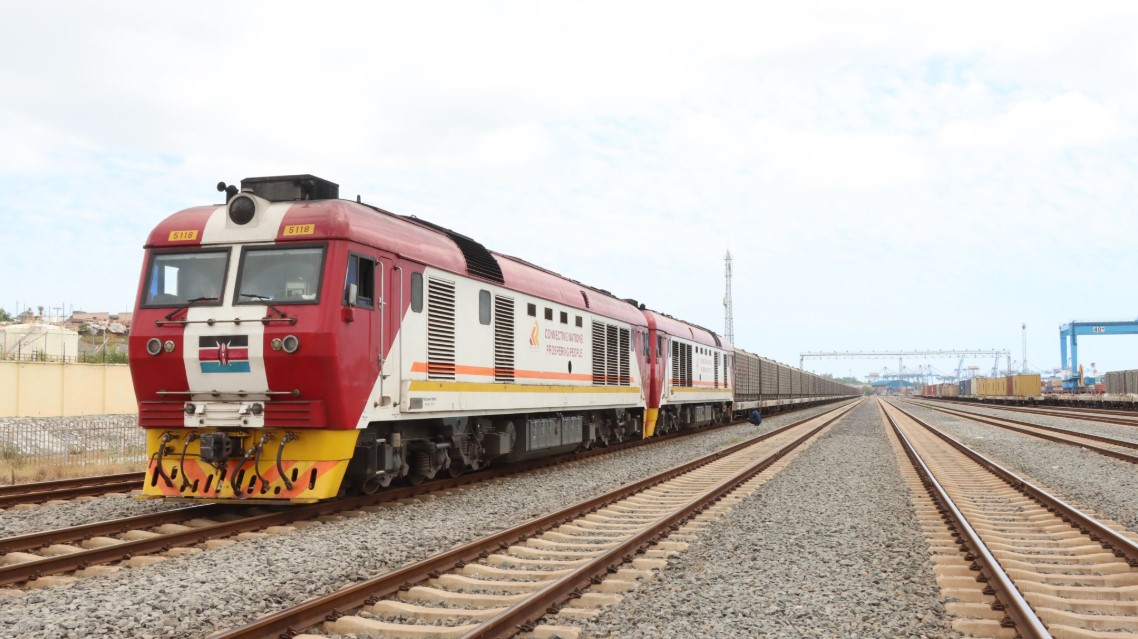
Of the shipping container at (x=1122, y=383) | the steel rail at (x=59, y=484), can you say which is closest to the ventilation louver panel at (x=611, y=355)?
the steel rail at (x=59, y=484)

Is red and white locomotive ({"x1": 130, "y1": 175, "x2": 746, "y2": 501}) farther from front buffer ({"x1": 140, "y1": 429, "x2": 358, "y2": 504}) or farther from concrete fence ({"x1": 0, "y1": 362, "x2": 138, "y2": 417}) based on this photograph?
concrete fence ({"x1": 0, "y1": 362, "x2": 138, "y2": 417})

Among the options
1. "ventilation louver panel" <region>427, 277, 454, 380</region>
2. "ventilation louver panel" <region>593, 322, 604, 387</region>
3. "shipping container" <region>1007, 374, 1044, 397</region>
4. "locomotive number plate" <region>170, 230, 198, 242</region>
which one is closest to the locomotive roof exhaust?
"locomotive number plate" <region>170, 230, 198, 242</region>

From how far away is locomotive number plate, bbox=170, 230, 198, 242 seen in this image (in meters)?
10.5

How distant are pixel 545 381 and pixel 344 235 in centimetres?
659

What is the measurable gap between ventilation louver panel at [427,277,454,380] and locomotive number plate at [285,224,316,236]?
2112mm

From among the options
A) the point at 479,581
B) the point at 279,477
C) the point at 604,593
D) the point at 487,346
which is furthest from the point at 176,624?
the point at 487,346

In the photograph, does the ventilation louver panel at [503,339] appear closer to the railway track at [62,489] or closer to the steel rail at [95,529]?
the steel rail at [95,529]

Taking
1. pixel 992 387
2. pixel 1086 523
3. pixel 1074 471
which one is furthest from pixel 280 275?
pixel 992 387

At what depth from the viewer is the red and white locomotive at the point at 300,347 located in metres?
9.73

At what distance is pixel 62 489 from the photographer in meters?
12.6

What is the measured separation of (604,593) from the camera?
22.5ft

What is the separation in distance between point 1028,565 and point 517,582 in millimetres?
4584

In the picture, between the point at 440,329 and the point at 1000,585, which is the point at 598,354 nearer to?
the point at 440,329

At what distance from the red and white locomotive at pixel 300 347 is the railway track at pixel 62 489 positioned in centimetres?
258
